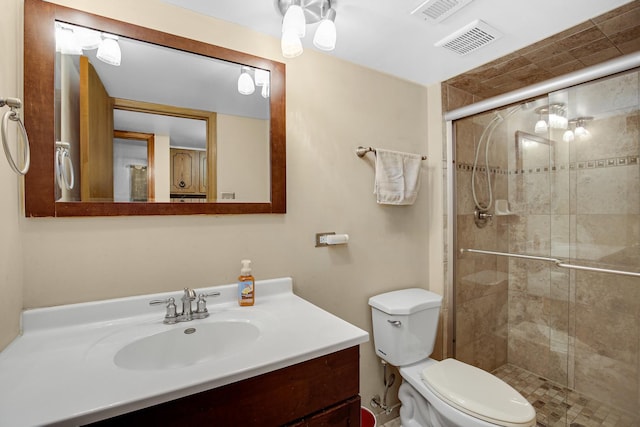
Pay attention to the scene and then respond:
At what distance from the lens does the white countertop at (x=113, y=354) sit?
2.06ft

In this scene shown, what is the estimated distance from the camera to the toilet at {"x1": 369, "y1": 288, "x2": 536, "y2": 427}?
121cm

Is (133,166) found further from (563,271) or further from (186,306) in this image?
(563,271)

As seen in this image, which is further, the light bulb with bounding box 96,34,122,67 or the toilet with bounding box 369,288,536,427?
the toilet with bounding box 369,288,536,427

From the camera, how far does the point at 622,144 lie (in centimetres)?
156

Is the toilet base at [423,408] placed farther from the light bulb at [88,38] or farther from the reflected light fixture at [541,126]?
the light bulb at [88,38]

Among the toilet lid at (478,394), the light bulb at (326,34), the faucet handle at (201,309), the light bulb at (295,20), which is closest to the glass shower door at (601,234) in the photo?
the toilet lid at (478,394)

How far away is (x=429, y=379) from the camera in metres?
1.41

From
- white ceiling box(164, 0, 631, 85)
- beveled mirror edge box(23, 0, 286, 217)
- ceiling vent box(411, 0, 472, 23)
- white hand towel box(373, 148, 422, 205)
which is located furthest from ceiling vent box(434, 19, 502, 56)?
beveled mirror edge box(23, 0, 286, 217)

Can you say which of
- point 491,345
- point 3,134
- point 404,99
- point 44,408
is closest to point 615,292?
point 491,345

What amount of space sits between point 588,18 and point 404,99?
2.86ft

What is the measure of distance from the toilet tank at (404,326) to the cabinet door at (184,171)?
1109 mm

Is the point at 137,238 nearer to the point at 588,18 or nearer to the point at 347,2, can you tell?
the point at 347,2

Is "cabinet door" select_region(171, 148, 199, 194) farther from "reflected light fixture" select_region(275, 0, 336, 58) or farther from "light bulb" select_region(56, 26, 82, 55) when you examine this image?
"reflected light fixture" select_region(275, 0, 336, 58)

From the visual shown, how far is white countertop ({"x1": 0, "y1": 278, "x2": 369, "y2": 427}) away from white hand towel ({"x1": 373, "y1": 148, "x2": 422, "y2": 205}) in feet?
2.58
